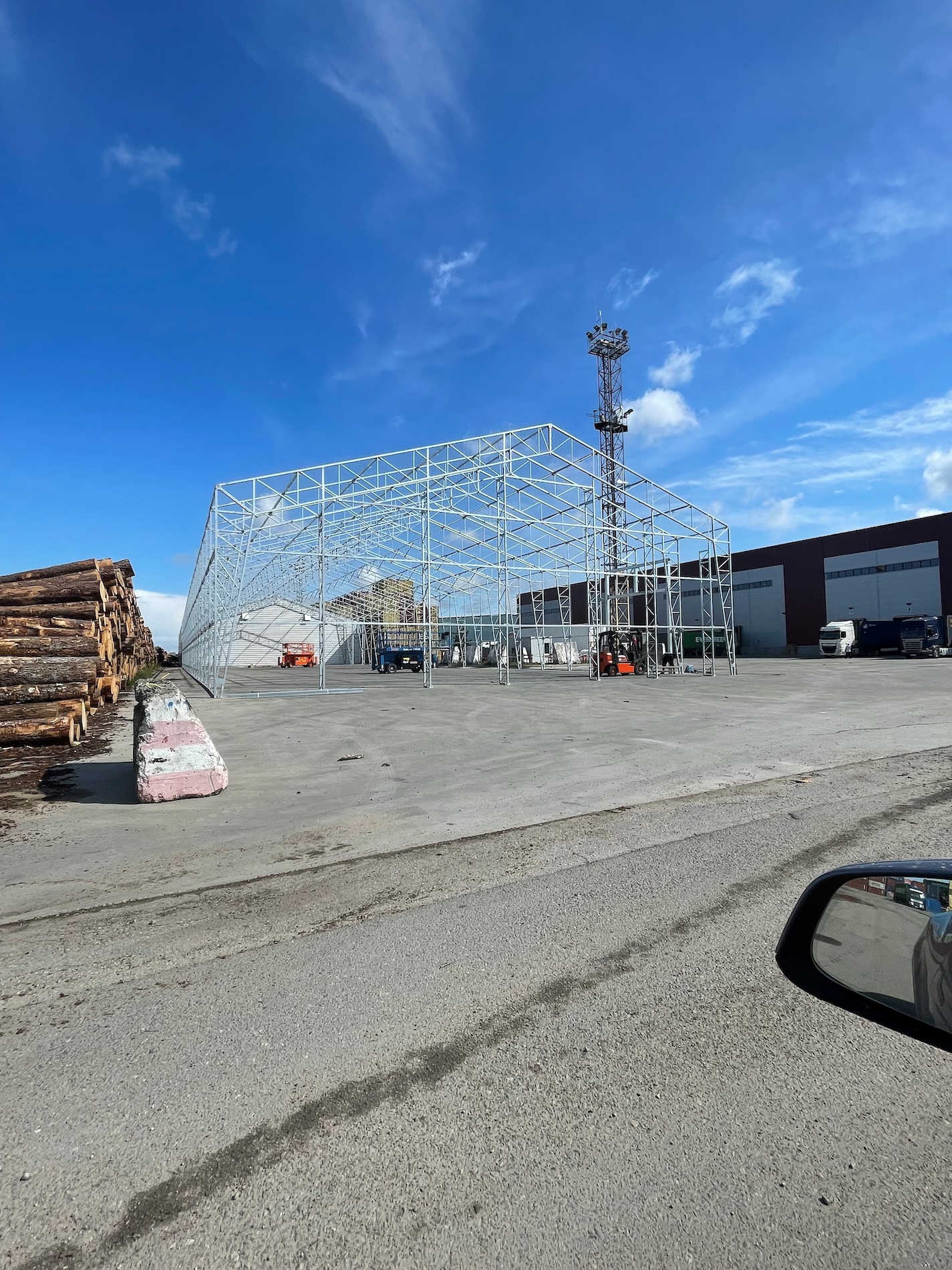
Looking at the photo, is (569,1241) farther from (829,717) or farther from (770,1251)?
(829,717)

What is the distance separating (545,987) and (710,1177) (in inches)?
46.3

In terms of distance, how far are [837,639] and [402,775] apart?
43742mm

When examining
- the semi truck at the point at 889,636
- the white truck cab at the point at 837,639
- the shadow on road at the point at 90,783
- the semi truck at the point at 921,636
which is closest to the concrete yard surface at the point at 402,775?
the shadow on road at the point at 90,783

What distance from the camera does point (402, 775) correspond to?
842cm

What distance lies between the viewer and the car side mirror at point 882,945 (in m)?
1.53

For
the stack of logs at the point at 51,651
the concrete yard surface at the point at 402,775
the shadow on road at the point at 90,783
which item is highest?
the stack of logs at the point at 51,651

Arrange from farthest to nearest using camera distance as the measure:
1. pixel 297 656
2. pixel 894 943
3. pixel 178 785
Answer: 1. pixel 297 656
2. pixel 178 785
3. pixel 894 943

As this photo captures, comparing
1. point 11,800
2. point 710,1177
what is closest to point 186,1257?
point 710,1177

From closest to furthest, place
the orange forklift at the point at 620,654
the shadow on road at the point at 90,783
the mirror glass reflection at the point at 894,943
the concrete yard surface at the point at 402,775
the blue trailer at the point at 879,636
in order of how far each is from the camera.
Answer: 1. the mirror glass reflection at the point at 894,943
2. the concrete yard surface at the point at 402,775
3. the shadow on road at the point at 90,783
4. the orange forklift at the point at 620,654
5. the blue trailer at the point at 879,636

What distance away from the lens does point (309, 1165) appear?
2043mm

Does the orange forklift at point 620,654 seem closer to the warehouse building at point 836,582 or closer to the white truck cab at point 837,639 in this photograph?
the white truck cab at point 837,639

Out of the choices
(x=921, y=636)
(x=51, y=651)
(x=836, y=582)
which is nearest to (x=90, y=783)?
(x=51, y=651)

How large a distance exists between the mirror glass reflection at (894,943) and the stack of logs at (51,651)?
36.0ft

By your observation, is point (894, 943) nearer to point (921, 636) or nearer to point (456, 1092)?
point (456, 1092)
